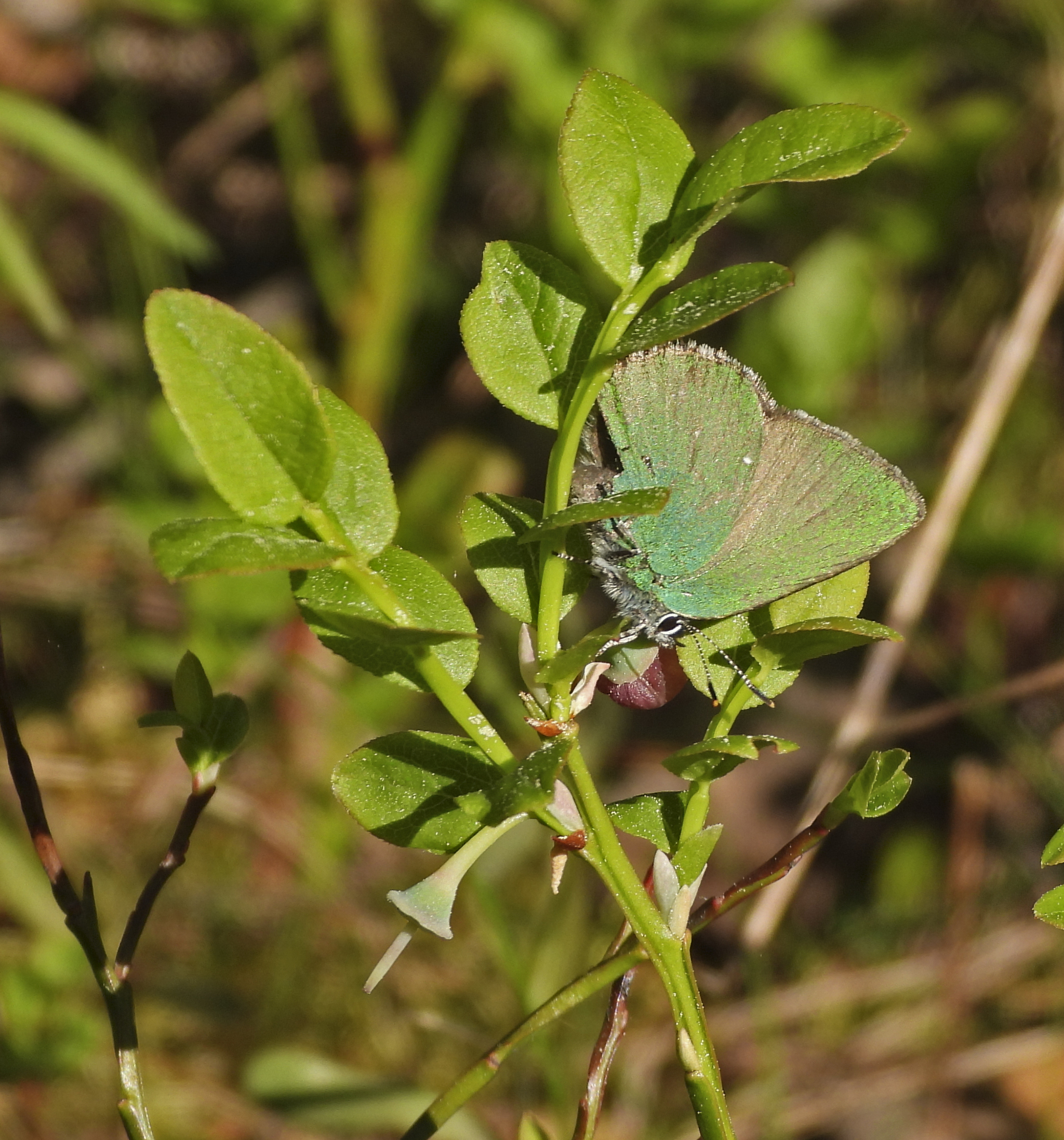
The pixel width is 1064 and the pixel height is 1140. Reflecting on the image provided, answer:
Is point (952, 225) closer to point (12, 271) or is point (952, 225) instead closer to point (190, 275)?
point (190, 275)

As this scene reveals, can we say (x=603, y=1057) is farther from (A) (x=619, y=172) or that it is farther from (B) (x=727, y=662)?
(A) (x=619, y=172)

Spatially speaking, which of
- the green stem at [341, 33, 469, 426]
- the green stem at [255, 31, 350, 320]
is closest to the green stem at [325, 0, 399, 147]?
the green stem at [341, 33, 469, 426]

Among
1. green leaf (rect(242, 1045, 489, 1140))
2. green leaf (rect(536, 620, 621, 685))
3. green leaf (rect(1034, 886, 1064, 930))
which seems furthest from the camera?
green leaf (rect(242, 1045, 489, 1140))

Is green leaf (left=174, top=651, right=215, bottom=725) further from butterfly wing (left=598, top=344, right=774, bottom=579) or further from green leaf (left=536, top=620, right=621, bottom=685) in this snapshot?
butterfly wing (left=598, top=344, right=774, bottom=579)

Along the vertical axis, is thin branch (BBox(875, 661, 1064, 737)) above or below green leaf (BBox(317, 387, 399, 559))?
below

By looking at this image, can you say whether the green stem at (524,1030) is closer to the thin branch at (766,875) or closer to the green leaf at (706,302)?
the thin branch at (766,875)

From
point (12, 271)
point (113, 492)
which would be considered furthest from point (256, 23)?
point (113, 492)
